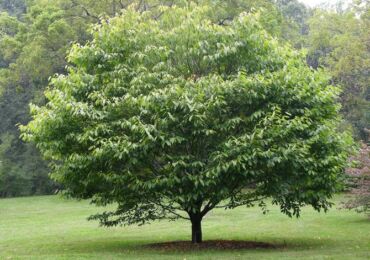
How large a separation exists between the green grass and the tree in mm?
1320

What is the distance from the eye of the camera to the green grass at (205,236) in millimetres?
13695

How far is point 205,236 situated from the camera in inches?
745

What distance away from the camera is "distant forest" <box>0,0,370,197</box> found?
125 feet

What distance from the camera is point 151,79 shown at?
1382cm

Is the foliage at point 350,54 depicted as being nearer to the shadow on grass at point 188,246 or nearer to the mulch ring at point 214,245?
the shadow on grass at point 188,246

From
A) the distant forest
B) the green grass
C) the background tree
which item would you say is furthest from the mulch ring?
the distant forest

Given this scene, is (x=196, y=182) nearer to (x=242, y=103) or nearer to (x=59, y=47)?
(x=242, y=103)

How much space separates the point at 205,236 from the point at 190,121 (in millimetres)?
7290

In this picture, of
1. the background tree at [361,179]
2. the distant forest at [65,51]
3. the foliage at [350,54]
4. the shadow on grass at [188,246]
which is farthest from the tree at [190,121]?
the foliage at [350,54]

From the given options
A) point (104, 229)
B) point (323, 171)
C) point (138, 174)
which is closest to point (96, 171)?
point (138, 174)

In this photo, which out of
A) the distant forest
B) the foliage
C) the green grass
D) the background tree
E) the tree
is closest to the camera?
the tree

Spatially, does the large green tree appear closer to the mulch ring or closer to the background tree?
the background tree

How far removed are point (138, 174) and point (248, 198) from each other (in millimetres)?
3285

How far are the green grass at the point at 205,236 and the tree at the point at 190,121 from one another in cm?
132
